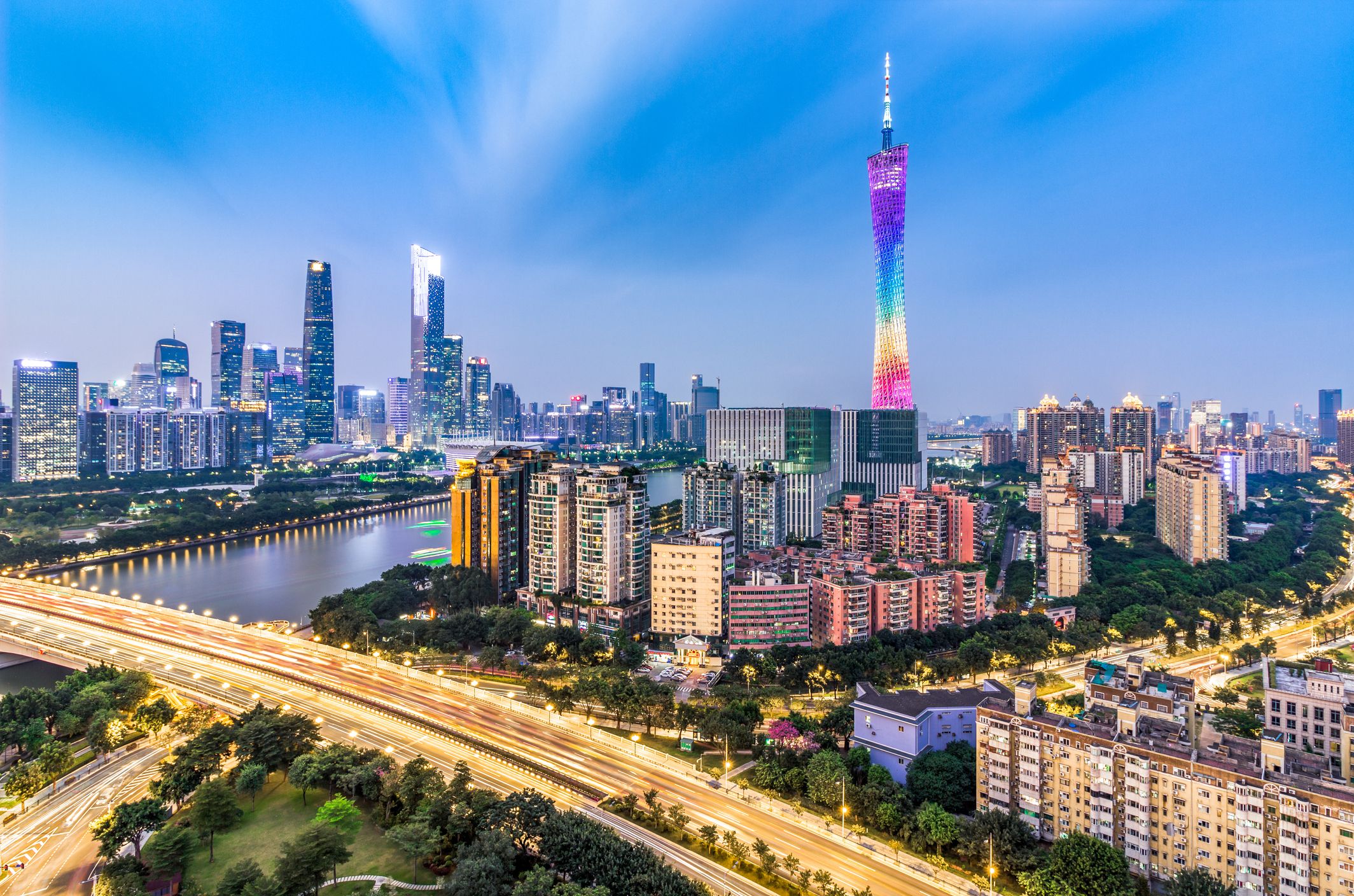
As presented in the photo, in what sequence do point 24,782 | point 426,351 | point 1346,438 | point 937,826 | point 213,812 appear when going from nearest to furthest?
point 937,826 → point 213,812 → point 24,782 → point 1346,438 → point 426,351

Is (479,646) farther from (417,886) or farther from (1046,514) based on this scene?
(1046,514)

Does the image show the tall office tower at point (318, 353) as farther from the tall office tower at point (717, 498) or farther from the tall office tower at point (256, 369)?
the tall office tower at point (717, 498)

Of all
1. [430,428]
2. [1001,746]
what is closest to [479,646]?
[1001,746]

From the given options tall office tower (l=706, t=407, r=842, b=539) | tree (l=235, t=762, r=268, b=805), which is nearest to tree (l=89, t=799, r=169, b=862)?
tree (l=235, t=762, r=268, b=805)

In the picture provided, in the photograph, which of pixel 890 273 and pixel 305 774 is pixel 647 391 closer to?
pixel 890 273

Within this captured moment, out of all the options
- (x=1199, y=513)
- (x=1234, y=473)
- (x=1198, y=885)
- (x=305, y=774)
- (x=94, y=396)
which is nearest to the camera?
(x=1198, y=885)

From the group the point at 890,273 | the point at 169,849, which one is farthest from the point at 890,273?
the point at 169,849

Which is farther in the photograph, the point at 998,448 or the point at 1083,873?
the point at 998,448

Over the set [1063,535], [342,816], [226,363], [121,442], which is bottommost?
[342,816]

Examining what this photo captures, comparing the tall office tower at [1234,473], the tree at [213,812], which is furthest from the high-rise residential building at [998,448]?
the tree at [213,812]
